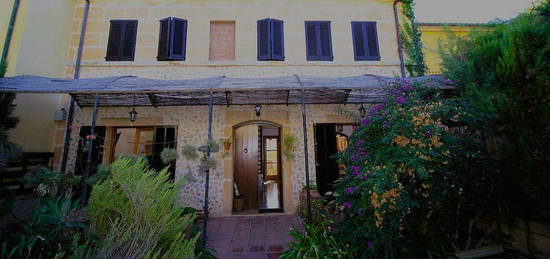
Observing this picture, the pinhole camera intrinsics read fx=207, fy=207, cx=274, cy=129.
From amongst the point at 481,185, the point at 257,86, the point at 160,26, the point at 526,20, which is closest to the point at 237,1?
the point at 160,26

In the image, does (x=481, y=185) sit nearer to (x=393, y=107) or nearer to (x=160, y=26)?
(x=393, y=107)

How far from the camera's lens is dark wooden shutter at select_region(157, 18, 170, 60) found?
5.82m

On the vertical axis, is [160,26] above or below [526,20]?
above

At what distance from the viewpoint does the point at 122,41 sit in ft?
19.3

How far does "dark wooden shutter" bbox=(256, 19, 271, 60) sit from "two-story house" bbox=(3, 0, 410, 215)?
0.03 metres

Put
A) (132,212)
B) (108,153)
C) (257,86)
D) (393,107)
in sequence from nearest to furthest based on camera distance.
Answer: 1. (132,212)
2. (393,107)
3. (257,86)
4. (108,153)

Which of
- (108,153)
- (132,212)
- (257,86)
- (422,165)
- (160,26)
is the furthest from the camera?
(160,26)

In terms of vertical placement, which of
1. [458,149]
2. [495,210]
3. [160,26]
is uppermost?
[160,26]

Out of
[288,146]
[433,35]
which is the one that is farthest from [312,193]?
[433,35]

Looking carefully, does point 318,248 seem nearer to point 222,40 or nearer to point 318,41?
point 318,41

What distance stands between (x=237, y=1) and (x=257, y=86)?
3.73 m

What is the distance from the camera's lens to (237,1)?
6242 millimetres

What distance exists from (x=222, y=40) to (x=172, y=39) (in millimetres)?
1377

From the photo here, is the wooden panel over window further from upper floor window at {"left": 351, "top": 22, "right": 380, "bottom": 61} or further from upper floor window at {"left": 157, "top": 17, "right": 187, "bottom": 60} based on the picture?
upper floor window at {"left": 351, "top": 22, "right": 380, "bottom": 61}
